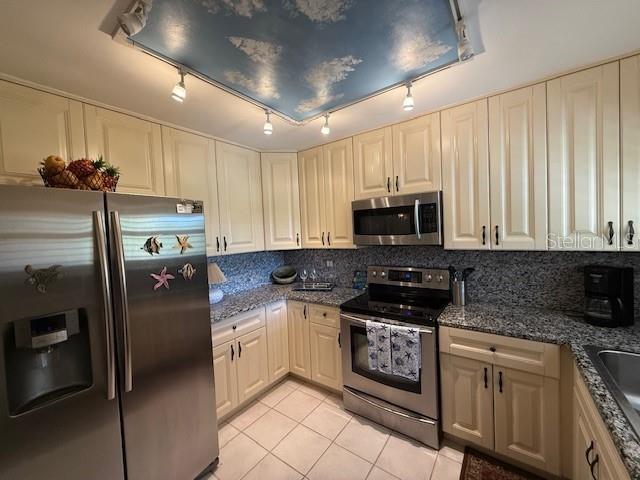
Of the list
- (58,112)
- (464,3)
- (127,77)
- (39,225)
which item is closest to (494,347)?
(464,3)

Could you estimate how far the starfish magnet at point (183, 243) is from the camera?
146 centimetres

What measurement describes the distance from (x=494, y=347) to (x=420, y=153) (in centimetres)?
143

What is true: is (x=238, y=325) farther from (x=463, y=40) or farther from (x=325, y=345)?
(x=463, y=40)

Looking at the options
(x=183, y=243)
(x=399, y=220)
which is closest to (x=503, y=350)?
(x=399, y=220)

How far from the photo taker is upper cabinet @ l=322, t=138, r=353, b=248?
237 cm

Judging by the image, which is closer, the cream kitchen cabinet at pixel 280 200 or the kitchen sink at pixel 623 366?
the kitchen sink at pixel 623 366

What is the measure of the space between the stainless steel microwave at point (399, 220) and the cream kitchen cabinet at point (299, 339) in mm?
865

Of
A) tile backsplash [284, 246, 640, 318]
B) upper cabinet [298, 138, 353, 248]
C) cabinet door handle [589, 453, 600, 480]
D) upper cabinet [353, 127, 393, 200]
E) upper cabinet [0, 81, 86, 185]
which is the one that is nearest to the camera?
cabinet door handle [589, 453, 600, 480]

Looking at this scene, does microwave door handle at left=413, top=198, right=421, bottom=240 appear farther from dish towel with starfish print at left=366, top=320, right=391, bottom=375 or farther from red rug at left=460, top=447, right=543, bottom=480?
red rug at left=460, top=447, right=543, bottom=480

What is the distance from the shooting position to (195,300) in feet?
5.08

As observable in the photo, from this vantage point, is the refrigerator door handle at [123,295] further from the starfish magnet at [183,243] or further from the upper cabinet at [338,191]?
the upper cabinet at [338,191]

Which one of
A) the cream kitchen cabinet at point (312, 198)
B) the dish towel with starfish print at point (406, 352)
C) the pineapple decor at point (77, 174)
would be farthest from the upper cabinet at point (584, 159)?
the pineapple decor at point (77, 174)

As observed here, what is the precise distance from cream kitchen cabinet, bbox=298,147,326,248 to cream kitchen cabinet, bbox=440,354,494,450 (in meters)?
1.51

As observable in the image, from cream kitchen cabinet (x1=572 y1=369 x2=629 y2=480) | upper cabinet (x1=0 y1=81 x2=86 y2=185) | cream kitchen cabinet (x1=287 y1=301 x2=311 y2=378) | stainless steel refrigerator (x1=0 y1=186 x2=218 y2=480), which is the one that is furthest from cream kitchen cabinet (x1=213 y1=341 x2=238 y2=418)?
cream kitchen cabinet (x1=572 y1=369 x2=629 y2=480)
